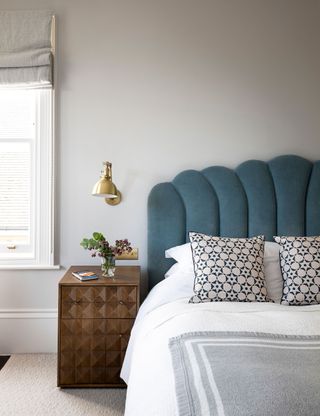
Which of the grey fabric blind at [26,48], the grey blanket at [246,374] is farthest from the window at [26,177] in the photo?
the grey blanket at [246,374]

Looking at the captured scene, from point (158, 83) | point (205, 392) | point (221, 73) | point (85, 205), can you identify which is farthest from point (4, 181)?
point (205, 392)

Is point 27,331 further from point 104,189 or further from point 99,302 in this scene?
point 104,189

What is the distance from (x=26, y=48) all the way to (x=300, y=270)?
7.95 ft

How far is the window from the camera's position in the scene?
272cm

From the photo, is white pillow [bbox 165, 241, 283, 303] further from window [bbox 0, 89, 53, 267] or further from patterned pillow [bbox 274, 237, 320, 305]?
window [bbox 0, 89, 53, 267]

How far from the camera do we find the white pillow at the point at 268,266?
87.2 inches

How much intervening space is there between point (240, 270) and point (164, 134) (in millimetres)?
1201

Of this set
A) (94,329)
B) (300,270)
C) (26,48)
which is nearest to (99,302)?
(94,329)

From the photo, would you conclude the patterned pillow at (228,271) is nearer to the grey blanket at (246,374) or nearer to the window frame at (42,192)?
the grey blanket at (246,374)

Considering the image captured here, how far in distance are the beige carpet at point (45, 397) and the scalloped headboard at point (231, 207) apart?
846 millimetres

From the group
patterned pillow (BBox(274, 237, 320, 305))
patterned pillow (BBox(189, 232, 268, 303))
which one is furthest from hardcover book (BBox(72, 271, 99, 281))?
patterned pillow (BBox(274, 237, 320, 305))

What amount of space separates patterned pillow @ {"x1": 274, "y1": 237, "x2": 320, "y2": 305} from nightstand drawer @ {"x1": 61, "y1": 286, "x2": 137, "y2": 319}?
92 centimetres

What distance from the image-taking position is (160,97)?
2746 millimetres

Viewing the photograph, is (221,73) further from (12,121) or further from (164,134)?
(12,121)
